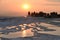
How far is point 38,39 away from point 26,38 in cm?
53

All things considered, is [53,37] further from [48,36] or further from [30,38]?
[30,38]

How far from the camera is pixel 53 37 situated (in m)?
7.88

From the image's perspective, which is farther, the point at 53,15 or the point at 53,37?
the point at 53,15

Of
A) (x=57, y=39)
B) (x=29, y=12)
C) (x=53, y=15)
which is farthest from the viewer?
(x=29, y=12)

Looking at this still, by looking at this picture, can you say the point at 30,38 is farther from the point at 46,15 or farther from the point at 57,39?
the point at 46,15

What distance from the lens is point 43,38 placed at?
7.76 m

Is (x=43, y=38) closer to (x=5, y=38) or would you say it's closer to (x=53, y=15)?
(x=5, y=38)

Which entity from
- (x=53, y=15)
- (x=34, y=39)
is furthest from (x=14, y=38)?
(x=53, y=15)

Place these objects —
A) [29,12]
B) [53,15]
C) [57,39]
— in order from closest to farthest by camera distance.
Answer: [57,39] → [53,15] → [29,12]

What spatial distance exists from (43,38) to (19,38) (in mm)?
901

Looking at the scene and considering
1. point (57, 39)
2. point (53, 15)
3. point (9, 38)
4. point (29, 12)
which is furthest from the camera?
point (29, 12)

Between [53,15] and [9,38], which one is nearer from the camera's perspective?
[9,38]

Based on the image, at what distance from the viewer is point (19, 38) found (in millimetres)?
8000

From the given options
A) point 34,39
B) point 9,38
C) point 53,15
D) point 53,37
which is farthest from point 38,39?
point 53,15
